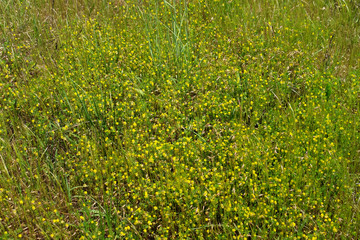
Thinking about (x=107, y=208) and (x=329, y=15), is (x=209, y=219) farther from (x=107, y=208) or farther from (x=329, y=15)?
(x=329, y=15)

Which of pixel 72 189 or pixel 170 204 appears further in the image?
pixel 72 189

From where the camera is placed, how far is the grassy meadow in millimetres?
2928

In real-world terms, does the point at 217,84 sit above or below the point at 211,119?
above

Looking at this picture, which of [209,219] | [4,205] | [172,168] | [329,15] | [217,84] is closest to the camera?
[209,219]

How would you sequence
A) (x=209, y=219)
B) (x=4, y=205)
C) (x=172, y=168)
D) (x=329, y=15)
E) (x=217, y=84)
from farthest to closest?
(x=329, y=15) → (x=217, y=84) → (x=172, y=168) → (x=4, y=205) → (x=209, y=219)

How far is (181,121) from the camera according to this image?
355 cm

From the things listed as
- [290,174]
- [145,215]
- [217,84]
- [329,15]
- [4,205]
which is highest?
[329,15]

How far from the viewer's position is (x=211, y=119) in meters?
3.76

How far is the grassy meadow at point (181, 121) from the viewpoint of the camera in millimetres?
2928

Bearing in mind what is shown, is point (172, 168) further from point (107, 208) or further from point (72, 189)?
point (72, 189)

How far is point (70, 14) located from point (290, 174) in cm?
376

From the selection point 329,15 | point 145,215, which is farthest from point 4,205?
point 329,15

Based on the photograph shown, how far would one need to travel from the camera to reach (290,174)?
10.3ft

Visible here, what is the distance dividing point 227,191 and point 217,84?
4.71 ft
